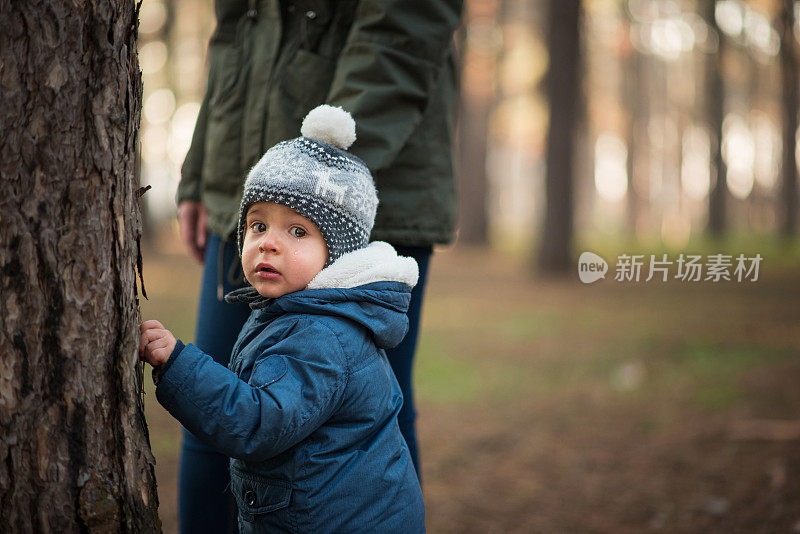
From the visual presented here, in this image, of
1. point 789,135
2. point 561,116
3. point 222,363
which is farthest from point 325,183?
point 789,135

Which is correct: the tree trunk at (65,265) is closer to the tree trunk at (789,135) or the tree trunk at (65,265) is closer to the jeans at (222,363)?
the jeans at (222,363)

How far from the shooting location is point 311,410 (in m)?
1.52

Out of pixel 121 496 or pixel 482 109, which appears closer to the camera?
pixel 121 496

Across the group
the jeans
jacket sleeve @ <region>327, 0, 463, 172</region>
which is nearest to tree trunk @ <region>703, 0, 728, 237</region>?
jacket sleeve @ <region>327, 0, 463, 172</region>

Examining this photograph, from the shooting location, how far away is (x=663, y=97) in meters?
30.8

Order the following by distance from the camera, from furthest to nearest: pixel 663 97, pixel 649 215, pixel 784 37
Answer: pixel 649 215, pixel 663 97, pixel 784 37

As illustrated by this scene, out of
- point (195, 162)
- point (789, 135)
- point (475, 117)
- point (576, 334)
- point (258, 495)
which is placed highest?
point (475, 117)

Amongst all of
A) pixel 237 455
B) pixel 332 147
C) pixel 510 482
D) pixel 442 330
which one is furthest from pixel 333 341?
pixel 442 330

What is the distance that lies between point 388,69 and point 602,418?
3.40 m

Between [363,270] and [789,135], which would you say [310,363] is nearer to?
[363,270]

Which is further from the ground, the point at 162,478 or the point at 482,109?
the point at 482,109

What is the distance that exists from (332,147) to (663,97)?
32.0 meters

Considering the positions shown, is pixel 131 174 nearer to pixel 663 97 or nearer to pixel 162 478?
pixel 162 478

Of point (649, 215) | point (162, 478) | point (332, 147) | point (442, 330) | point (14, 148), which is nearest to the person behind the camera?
point (14, 148)
